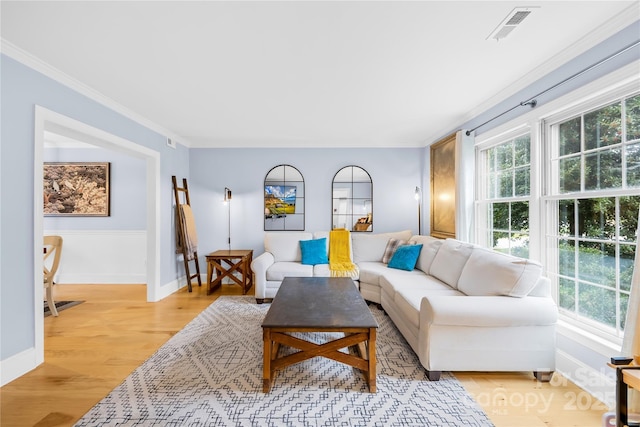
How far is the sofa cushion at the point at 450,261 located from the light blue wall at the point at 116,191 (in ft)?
15.3

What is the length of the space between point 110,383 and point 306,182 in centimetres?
354

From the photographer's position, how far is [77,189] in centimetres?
482

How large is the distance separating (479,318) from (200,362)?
216 cm

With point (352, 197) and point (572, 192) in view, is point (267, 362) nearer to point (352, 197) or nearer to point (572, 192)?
point (572, 192)

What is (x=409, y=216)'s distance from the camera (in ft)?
16.1

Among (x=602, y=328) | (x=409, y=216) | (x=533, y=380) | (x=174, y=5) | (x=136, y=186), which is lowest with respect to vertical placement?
(x=533, y=380)

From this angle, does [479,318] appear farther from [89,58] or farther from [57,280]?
[57,280]

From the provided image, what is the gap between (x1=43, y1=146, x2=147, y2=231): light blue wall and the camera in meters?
4.84

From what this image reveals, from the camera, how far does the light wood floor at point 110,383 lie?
5.69 ft

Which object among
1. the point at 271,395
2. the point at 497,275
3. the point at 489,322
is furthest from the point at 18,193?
the point at 497,275

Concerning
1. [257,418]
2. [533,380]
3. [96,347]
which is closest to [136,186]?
[96,347]

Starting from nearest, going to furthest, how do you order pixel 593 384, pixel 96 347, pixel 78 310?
pixel 593 384, pixel 96 347, pixel 78 310

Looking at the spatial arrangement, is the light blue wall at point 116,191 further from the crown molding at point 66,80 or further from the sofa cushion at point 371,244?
the sofa cushion at point 371,244

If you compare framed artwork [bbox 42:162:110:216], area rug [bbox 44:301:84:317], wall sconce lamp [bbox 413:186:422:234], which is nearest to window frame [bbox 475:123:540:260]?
wall sconce lamp [bbox 413:186:422:234]
